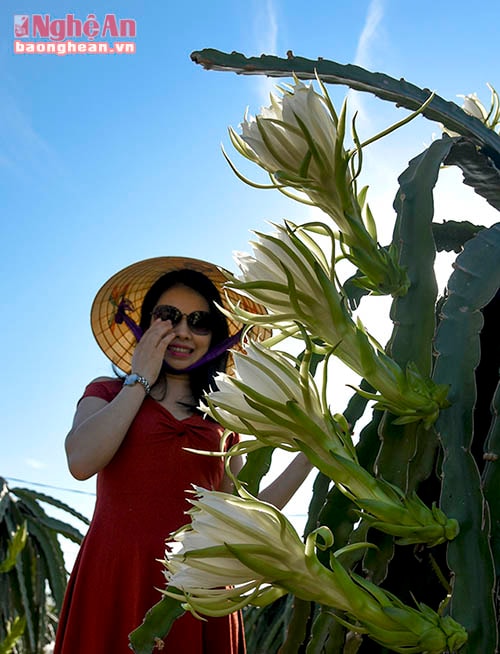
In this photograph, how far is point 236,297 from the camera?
143cm

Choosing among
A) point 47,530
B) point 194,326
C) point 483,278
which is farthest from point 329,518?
point 47,530

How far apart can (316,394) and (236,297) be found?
85 centimetres

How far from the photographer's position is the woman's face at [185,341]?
1.37 m

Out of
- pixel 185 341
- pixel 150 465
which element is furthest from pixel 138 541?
pixel 185 341

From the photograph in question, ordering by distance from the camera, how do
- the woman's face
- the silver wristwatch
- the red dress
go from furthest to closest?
the woman's face < the silver wristwatch < the red dress

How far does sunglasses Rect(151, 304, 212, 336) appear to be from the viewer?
4.52ft

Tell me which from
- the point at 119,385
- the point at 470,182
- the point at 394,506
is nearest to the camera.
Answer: the point at 394,506

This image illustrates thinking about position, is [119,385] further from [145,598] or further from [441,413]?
[441,413]

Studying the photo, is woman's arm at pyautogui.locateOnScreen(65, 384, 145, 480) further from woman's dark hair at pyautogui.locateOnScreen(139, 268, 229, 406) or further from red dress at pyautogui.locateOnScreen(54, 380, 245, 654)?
woman's dark hair at pyautogui.locateOnScreen(139, 268, 229, 406)

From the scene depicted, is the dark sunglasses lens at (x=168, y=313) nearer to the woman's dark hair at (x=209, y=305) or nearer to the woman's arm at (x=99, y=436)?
the woman's dark hair at (x=209, y=305)

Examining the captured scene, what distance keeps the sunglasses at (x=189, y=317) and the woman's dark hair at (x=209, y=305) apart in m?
0.03

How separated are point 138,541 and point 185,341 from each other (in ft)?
1.15

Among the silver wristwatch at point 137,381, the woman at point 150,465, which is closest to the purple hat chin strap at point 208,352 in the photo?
the woman at point 150,465

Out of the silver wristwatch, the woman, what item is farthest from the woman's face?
the silver wristwatch
